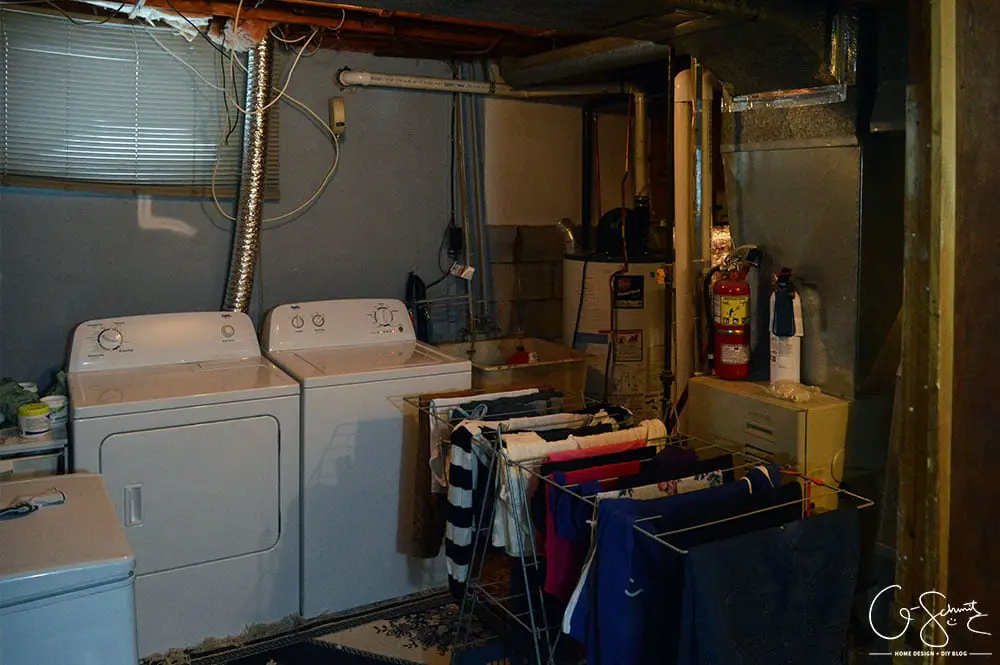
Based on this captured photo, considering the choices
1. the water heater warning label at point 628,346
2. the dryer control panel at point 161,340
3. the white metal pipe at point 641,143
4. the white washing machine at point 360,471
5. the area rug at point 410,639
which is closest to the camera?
the area rug at point 410,639

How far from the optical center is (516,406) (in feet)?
8.52

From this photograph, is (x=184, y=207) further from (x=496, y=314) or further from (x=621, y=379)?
(x=621, y=379)

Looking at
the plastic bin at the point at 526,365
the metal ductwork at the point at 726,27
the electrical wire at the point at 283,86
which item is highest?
the electrical wire at the point at 283,86

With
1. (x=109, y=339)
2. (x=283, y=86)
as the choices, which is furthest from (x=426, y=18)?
(x=109, y=339)

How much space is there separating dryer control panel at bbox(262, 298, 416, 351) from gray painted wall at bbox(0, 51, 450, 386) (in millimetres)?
171

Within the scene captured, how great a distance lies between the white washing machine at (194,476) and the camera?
2693 mm

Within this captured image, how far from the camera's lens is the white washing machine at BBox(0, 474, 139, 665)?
1702 millimetres

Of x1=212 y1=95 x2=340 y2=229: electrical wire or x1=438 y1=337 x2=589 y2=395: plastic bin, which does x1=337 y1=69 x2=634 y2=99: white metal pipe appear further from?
x1=438 y1=337 x2=589 y2=395: plastic bin

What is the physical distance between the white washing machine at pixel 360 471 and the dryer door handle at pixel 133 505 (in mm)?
529

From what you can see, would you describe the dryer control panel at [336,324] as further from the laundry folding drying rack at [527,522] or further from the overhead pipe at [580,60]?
the overhead pipe at [580,60]

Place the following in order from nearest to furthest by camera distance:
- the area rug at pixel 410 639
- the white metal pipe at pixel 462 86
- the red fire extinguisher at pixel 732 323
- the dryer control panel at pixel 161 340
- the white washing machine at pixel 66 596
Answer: the white washing machine at pixel 66 596
the red fire extinguisher at pixel 732 323
the area rug at pixel 410 639
the dryer control panel at pixel 161 340
the white metal pipe at pixel 462 86

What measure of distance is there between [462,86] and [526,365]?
4.40ft

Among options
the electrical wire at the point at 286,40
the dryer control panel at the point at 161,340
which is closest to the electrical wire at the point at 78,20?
the electrical wire at the point at 286,40

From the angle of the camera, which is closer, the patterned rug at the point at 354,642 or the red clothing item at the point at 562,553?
the red clothing item at the point at 562,553
